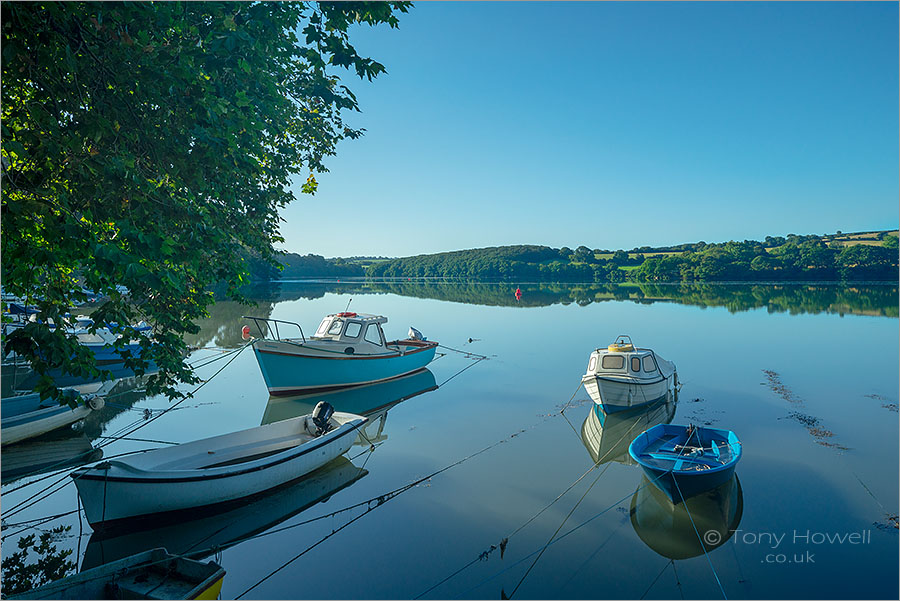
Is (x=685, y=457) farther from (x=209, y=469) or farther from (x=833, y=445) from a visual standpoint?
(x=209, y=469)

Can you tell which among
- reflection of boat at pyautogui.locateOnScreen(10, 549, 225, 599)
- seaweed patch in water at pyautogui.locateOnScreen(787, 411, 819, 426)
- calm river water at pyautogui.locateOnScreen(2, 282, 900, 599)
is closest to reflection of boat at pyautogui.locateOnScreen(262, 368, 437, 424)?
calm river water at pyautogui.locateOnScreen(2, 282, 900, 599)

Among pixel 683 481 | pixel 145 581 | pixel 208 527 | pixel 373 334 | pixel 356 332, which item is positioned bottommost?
pixel 208 527

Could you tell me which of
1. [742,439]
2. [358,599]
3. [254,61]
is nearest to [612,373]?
[742,439]

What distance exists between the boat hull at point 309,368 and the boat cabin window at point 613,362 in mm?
9524

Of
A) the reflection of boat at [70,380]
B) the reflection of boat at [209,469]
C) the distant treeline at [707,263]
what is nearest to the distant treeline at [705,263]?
the distant treeline at [707,263]

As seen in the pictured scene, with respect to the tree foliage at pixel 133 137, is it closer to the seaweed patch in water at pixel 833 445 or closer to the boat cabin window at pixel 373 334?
the boat cabin window at pixel 373 334

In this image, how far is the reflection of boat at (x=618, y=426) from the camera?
1352 cm

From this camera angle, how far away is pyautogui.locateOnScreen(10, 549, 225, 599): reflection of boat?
594 centimetres

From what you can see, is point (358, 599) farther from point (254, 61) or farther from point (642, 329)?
point (642, 329)

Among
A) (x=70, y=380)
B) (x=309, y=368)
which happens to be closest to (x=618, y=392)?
(x=309, y=368)

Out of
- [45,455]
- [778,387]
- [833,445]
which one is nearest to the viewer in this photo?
[45,455]

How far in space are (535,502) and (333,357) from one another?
11552 millimetres

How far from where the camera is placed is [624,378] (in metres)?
16.5

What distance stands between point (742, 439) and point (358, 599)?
12.5 metres
